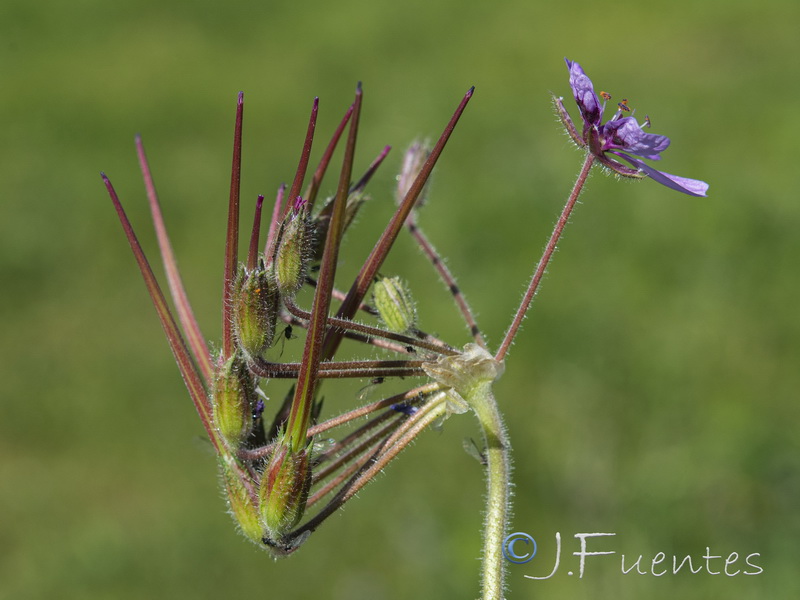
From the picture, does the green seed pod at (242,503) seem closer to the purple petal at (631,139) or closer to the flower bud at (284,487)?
the flower bud at (284,487)

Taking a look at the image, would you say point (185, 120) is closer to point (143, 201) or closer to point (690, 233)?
point (143, 201)

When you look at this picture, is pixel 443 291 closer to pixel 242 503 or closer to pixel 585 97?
pixel 585 97

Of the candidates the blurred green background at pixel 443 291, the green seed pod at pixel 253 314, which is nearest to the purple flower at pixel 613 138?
the green seed pod at pixel 253 314

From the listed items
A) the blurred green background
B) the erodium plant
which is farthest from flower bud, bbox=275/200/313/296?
the blurred green background

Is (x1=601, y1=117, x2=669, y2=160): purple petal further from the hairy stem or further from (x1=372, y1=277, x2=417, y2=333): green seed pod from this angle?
(x1=372, y1=277, x2=417, y2=333): green seed pod

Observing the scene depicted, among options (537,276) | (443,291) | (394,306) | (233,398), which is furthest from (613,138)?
(443,291)

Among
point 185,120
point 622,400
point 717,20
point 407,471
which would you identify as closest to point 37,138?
point 185,120
